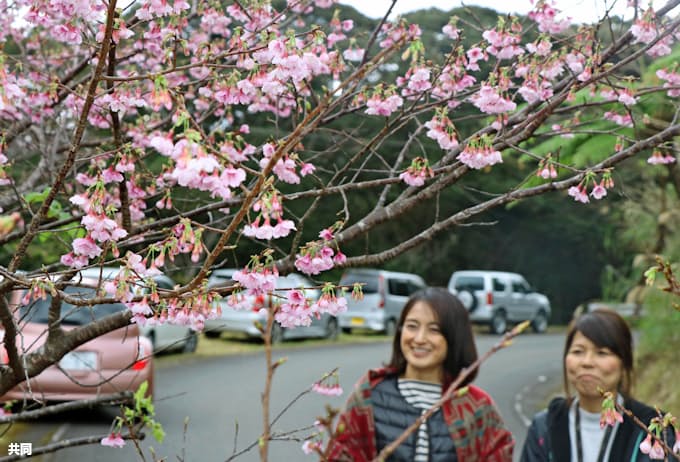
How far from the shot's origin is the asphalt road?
7025 mm

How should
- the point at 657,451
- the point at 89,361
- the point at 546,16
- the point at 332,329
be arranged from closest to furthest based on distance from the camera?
the point at 657,451 → the point at 546,16 → the point at 89,361 → the point at 332,329

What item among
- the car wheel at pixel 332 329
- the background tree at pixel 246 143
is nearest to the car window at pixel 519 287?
the car wheel at pixel 332 329

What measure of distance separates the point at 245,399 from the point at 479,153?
831 cm

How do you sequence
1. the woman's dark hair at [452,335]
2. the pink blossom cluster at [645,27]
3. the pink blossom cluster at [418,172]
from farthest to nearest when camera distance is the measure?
the pink blossom cluster at [645,27] → the pink blossom cluster at [418,172] → the woman's dark hair at [452,335]

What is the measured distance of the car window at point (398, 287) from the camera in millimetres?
23094

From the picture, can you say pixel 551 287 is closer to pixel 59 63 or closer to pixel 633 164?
pixel 633 164

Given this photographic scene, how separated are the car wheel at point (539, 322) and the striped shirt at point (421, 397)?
2622cm

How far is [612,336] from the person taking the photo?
312cm

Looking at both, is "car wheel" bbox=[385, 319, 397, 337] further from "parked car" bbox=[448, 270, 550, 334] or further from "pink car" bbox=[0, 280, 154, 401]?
"pink car" bbox=[0, 280, 154, 401]

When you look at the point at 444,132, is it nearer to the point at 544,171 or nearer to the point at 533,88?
the point at 544,171

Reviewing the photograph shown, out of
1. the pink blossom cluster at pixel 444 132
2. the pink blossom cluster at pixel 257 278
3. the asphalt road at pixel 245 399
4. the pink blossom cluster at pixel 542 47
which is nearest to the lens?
the pink blossom cluster at pixel 257 278

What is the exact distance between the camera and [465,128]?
20484mm

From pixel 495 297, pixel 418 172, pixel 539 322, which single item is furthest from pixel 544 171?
pixel 539 322

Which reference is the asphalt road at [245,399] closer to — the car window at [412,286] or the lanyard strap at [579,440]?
the lanyard strap at [579,440]
